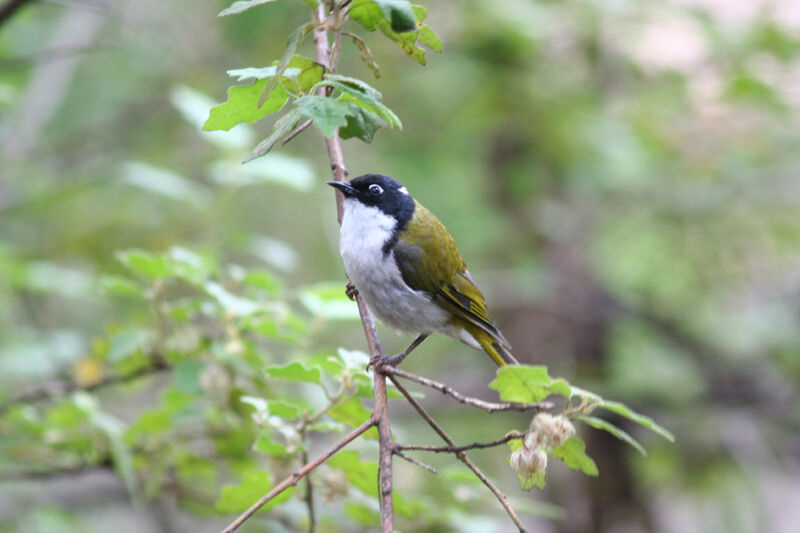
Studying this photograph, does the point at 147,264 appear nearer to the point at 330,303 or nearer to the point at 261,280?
the point at 261,280

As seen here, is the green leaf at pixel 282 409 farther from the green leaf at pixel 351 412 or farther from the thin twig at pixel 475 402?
the thin twig at pixel 475 402

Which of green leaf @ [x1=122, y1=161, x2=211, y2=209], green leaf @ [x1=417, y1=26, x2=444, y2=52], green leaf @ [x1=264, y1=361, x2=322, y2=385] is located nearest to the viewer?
green leaf @ [x1=417, y1=26, x2=444, y2=52]

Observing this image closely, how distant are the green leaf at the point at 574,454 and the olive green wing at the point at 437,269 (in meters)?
1.21

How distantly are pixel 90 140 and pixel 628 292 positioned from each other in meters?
3.78

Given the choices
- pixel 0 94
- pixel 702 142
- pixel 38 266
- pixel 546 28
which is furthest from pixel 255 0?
pixel 702 142

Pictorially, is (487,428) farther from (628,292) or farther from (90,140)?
(90,140)

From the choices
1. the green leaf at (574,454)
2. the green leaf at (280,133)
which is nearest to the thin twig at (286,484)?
the green leaf at (574,454)

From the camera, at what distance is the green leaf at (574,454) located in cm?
160

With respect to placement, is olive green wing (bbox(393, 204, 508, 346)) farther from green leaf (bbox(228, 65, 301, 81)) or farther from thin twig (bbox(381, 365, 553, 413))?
green leaf (bbox(228, 65, 301, 81))

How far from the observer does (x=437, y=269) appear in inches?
111

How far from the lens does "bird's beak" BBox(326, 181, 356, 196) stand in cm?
216

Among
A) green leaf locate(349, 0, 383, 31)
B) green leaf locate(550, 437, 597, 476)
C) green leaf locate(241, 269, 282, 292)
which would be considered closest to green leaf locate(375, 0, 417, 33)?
green leaf locate(349, 0, 383, 31)

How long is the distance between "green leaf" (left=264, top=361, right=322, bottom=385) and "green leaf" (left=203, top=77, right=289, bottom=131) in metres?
0.52

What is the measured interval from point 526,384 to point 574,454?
18 centimetres
